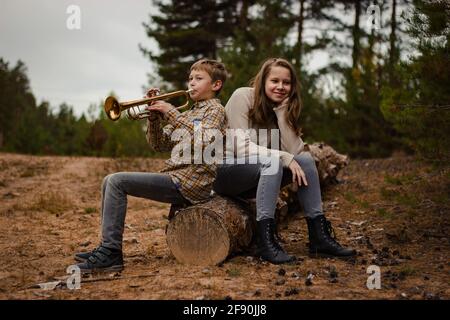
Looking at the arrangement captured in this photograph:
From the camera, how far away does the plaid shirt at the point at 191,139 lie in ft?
12.5

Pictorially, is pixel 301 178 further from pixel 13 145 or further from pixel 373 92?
pixel 13 145

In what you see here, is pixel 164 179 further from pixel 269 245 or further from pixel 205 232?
pixel 269 245

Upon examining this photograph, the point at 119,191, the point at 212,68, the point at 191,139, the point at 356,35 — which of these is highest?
the point at 356,35

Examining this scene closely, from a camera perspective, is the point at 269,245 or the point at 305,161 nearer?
the point at 269,245

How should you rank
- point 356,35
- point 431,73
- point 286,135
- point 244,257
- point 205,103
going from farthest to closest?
1. point 356,35
2. point 431,73
3. point 286,135
4. point 244,257
5. point 205,103

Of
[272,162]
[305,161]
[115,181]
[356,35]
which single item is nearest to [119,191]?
[115,181]

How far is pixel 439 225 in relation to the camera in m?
5.22

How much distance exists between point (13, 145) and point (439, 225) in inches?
635

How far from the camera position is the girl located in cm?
384

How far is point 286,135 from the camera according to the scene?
4191 mm

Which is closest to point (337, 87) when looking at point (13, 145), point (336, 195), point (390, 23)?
point (390, 23)

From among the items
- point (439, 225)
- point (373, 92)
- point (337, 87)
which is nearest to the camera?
point (439, 225)

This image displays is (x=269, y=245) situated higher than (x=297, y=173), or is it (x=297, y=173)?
(x=297, y=173)

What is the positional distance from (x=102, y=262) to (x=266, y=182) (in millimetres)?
1520
